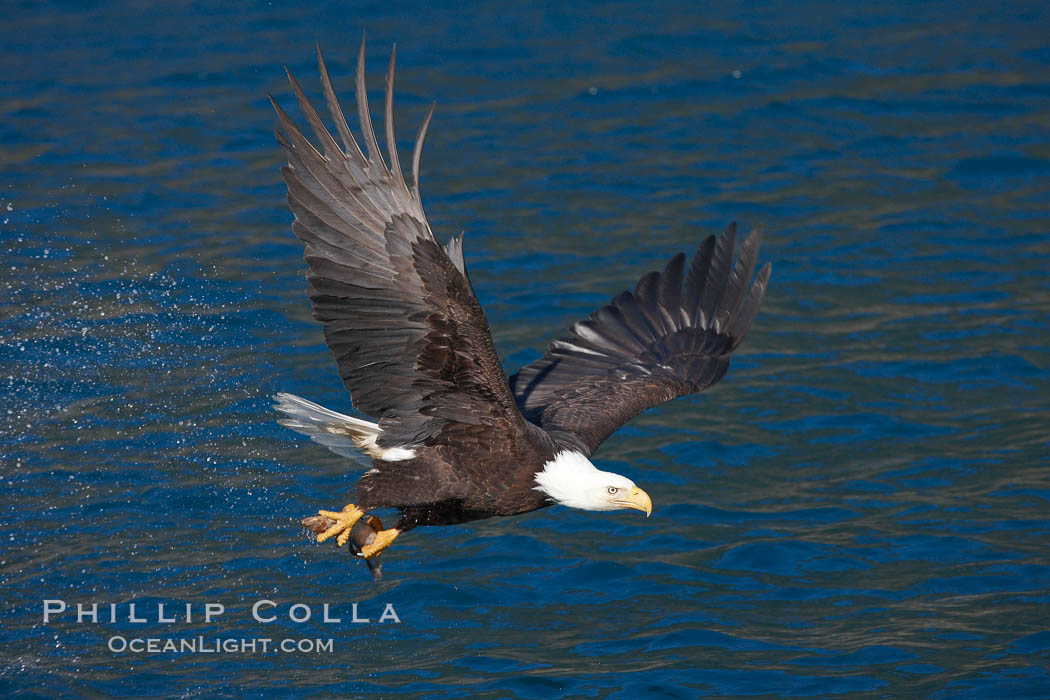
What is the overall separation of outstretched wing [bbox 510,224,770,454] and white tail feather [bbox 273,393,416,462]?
38.9 inches

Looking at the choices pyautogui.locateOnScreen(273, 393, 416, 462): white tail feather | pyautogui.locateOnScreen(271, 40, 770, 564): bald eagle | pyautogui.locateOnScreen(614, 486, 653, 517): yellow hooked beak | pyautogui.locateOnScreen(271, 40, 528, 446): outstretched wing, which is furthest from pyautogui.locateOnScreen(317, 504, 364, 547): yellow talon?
A: pyautogui.locateOnScreen(614, 486, 653, 517): yellow hooked beak

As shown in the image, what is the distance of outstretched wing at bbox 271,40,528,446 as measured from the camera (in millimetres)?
5023

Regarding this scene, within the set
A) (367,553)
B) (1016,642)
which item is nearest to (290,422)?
(367,553)

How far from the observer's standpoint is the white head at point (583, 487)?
5652mm

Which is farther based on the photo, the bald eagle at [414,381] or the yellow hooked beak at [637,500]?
the yellow hooked beak at [637,500]

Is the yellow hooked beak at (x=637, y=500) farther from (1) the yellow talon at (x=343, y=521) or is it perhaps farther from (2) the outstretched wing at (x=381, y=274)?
(1) the yellow talon at (x=343, y=521)

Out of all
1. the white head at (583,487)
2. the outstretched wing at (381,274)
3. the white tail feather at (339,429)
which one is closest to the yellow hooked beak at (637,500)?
the white head at (583,487)

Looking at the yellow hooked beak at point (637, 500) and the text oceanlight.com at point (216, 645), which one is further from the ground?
the yellow hooked beak at point (637, 500)

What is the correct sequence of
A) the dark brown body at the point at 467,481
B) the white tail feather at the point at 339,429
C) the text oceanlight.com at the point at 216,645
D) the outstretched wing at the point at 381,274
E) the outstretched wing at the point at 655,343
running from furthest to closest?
the outstretched wing at the point at 655,343 < the text oceanlight.com at the point at 216,645 < the white tail feather at the point at 339,429 < the dark brown body at the point at 467,481 < the outstretched wing at the point at 381,274

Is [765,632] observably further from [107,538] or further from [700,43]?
[700,43]

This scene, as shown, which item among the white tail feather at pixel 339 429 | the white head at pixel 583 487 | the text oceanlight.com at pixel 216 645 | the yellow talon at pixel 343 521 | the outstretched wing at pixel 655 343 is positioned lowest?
the text oceanlight.com at pixel 216 645

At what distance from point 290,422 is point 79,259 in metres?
4.47

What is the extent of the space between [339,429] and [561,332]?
3424 mm

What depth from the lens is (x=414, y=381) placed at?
5391 mm
